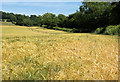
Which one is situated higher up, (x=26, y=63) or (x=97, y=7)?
(x=97, y=7)

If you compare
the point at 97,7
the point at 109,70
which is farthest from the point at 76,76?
the point at 97,7

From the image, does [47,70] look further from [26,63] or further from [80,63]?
[80,63]

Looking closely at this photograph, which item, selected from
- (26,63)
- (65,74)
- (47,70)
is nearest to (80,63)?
(65,74)

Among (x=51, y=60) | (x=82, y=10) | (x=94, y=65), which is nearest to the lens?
(x=51, y=60)

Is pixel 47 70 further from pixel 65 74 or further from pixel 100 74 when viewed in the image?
pixel 100 74

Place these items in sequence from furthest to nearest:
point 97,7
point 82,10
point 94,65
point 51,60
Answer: point 82,10
point 97,7
point 94,65
point 51,60

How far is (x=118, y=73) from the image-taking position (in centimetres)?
523

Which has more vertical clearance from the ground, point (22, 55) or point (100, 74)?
point (22, 55)

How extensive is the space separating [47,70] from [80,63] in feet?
4.86

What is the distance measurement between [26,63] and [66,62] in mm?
1502

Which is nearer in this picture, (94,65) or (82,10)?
(94,65)

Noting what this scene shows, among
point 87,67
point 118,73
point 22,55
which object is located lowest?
point 118,73

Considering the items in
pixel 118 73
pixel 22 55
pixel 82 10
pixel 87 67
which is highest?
pixel 82 10

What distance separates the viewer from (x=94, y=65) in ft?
16.7
